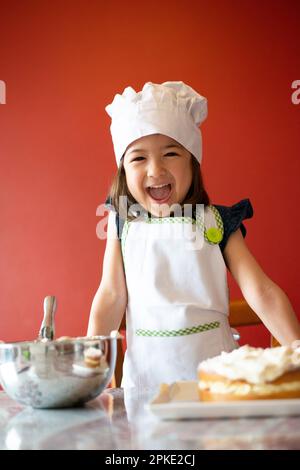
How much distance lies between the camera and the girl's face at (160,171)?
4.56 feet

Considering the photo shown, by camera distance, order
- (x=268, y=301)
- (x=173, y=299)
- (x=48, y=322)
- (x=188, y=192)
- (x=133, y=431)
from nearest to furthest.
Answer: (x=133, y=431), (x=48, y=322), (x=268, y=301), (x=173, y=299), (x=188, y=192)

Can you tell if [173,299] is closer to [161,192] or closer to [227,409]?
[161,192]

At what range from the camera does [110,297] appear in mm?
1337

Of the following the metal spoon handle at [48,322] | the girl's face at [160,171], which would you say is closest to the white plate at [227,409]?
the metal spoon handle at [48,322]

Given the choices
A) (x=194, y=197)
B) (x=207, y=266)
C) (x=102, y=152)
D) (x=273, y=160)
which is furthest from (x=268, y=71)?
(x=207, y=266)

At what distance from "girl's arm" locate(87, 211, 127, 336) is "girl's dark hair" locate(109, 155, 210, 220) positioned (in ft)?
0.20

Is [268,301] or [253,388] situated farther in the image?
[268,301]

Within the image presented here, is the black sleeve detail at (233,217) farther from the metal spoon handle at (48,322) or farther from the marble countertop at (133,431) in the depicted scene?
the marble countertop at (133,431)

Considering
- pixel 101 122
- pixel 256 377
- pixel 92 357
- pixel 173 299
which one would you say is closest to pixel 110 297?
pixel 173 299

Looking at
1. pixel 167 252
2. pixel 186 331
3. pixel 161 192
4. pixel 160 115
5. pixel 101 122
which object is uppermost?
pixel 101 122

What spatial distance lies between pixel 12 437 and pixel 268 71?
2.18 m

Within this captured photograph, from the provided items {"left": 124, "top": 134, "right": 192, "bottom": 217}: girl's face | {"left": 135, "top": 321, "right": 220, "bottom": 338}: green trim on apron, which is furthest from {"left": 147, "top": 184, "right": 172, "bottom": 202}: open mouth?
{"left": 135, "top": 321, "right": 220, "bottom": 338}: green trim on apron

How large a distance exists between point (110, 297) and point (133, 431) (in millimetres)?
794

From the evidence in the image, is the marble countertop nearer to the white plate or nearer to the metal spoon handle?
the white plate
